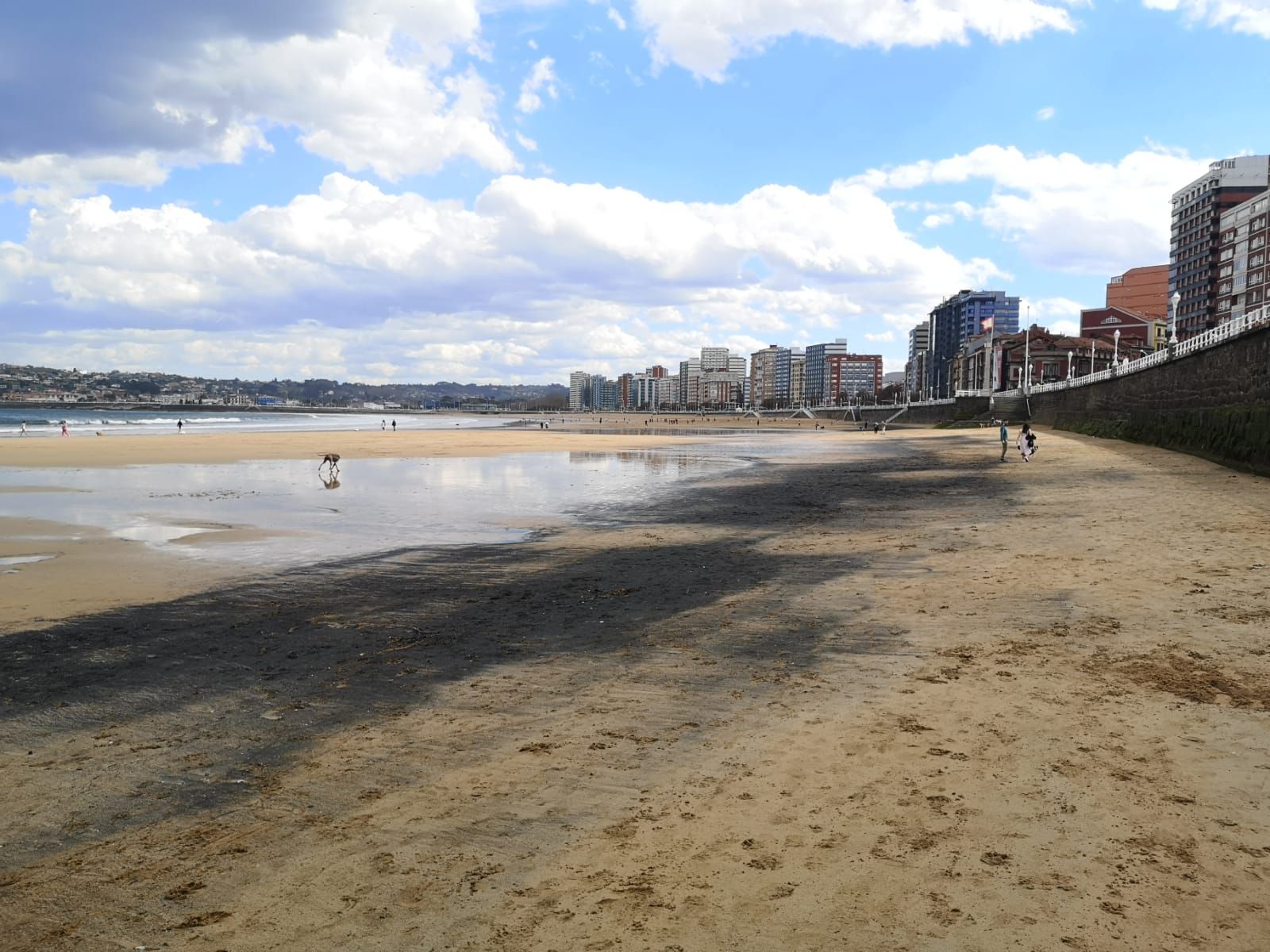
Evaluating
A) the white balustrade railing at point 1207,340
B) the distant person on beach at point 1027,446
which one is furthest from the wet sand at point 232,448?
the white balustrade railing at point 1207,340

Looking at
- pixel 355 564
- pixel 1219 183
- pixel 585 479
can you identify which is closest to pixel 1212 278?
pixel 1219 183

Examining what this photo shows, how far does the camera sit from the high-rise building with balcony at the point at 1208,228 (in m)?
125

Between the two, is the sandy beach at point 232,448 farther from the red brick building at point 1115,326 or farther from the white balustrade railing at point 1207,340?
the red brick building at point 1115,326

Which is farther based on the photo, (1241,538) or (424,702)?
(1241,538)

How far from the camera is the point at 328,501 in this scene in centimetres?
2433

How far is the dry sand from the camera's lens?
13.0 feet

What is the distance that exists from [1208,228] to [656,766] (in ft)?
512

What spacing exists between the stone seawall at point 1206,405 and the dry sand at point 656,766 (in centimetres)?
1829

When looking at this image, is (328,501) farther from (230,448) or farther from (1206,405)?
(230,448)

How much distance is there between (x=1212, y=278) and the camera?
125312 mm

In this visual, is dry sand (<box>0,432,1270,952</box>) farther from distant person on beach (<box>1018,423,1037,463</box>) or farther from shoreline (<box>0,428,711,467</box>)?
shoreline (<box>0,428,711,467</box>)

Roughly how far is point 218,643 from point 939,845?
815cm

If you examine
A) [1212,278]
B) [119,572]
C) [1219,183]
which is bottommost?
[119,572]

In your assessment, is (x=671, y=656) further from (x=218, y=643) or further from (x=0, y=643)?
(x=0, y=643)
